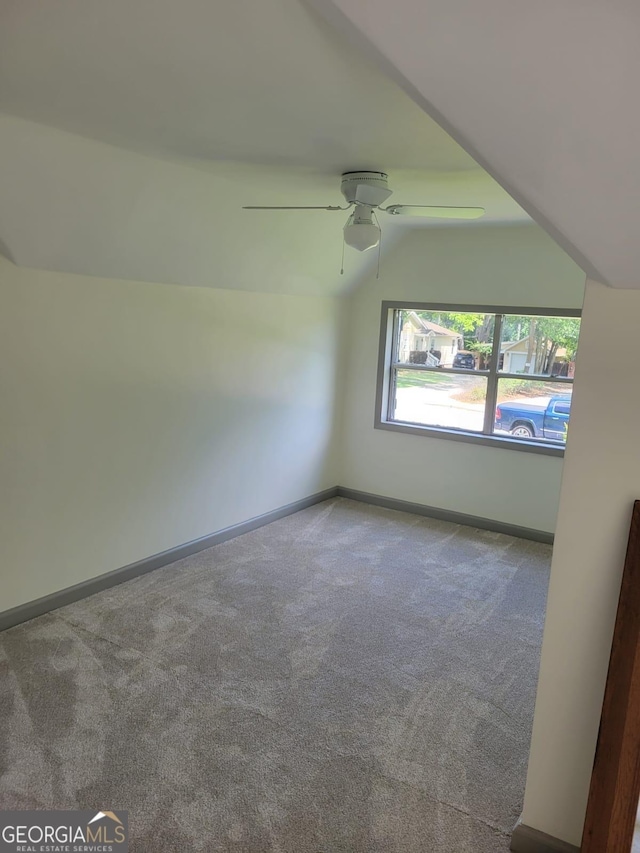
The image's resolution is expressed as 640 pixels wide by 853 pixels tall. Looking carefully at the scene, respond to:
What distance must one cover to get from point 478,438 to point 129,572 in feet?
9.57

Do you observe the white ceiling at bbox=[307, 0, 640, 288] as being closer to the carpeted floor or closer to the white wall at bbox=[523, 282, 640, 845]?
the white wall at bbox=[523, 282, 640, 845]

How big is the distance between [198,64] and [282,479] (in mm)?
3625

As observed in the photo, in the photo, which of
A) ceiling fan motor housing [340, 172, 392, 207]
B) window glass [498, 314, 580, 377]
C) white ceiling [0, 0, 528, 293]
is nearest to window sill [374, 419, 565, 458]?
window glass [498, 314, 580, 377]

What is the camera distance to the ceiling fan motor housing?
314 cm

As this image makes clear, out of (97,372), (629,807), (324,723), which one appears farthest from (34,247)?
(629,807)

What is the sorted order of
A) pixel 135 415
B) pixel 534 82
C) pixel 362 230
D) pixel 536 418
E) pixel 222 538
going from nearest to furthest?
pixel 534 82 → pixel 362 230 → pixel 135 415 → pixel 222 538 → pixel 536 418

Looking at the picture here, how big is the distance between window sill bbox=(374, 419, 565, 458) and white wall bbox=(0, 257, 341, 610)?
0.86m

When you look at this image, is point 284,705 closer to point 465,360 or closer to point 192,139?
point 192,139

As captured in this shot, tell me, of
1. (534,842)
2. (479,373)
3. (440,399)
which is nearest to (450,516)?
(440,399)

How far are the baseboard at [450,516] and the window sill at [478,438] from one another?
2.02 ft

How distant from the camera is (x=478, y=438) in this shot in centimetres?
517

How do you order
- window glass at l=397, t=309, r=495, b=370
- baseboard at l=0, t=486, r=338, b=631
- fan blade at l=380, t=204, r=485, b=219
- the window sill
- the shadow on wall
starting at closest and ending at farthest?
the shadow on wall
fan blade at l=380, t=204, r=485, b=219
baseboard at l=0, t=486, r=338, b=631
the window sill
window glass at l=397, t=309, r=495, b=370

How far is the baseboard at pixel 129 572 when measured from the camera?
3307mm

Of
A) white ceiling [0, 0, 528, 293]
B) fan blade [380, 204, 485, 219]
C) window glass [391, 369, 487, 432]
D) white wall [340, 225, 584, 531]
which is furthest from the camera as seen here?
window glass [391, 369, 487, 432]
